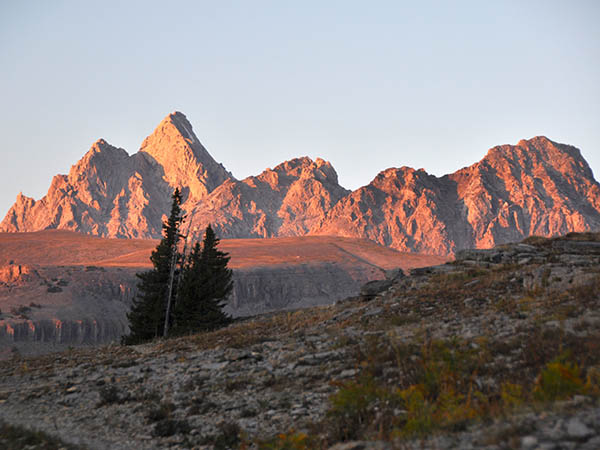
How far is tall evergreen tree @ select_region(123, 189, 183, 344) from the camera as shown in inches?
1544

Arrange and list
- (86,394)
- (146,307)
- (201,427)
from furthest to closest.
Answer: (146,307), (86,394), (201,427)

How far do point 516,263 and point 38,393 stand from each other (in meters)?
21.2

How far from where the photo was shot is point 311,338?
1805 centimetres

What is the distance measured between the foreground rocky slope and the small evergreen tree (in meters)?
16.4

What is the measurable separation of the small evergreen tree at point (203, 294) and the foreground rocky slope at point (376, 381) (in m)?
16.4

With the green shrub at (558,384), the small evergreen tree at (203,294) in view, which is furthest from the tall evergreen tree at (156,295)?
Answer: the green shrub at (558,384)

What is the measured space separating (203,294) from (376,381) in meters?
31.1

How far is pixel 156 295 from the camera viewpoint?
4156 centimetres

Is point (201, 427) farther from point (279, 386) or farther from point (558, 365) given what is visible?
point (558, 365)

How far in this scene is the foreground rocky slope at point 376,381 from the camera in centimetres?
726

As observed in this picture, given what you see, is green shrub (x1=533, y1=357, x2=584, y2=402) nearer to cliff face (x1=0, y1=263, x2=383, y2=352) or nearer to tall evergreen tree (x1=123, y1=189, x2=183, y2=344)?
tall evergreen tree (x1=123, y1=189, x2=183, y2=344)

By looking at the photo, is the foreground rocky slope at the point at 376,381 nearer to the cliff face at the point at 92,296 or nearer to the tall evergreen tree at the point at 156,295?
the tall evergreen tree at the point at 156,295

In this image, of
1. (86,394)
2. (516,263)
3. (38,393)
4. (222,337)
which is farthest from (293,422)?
Answer: (516,263)

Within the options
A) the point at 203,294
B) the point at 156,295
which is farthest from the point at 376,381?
the point at 156,295
